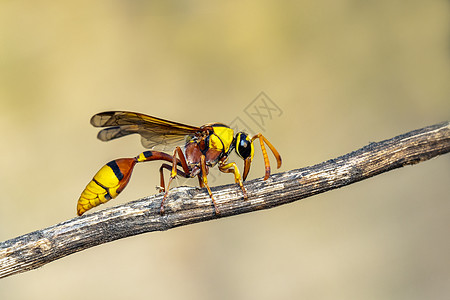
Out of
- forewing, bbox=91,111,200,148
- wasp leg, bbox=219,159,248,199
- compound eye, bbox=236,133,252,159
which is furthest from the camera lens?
compound eye, bbox=236,133,252,159

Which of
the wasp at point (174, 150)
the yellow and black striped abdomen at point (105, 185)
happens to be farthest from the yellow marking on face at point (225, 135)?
the yellow and black striped abdomen at point (105, 185)

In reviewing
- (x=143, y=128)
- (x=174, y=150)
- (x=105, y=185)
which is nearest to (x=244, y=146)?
(x=174, y=150)

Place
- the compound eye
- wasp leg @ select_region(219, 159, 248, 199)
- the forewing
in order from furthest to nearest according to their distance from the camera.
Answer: the compound eye
the forewing
wasp leg @ select_region(219, 159, 248, 199)

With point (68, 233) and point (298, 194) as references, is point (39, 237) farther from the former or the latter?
point (298, 194)

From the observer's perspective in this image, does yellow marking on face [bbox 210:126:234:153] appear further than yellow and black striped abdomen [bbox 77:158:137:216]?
Yes

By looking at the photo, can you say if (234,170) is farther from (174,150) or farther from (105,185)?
(105,185)

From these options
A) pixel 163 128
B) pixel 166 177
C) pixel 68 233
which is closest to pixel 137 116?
pixel 163 128

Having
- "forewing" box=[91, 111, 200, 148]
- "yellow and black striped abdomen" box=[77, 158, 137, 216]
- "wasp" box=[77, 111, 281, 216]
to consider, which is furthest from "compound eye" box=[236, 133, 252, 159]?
"yellow and black striped abdomen" box=[77, 158, 137, 216]

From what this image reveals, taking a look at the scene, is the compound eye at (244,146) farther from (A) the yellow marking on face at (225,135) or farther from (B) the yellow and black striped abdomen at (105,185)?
(B) the yellow and black striped abdomen at (105,185)

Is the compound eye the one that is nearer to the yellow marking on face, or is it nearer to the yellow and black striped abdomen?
the yellow marking on face
